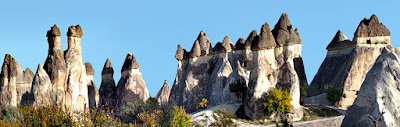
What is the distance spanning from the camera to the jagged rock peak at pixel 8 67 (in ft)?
162

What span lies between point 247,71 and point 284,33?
5.27m

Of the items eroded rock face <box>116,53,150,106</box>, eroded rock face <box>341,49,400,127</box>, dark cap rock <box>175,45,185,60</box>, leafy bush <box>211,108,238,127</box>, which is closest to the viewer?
eroded rock face <box>341,49,400,127</box>

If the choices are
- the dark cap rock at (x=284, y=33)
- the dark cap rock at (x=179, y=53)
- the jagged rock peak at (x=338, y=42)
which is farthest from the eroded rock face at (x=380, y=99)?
the dark cap rock at (x=179, y=53)

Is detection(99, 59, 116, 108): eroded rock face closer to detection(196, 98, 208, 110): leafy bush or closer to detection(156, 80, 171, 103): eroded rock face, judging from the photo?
detection(156, 80, 171, 103): eroded rock face

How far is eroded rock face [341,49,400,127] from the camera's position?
3322 cm

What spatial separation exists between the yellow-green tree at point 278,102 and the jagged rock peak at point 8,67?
20.4 m

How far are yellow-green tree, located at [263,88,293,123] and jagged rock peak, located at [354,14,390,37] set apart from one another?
60.6 ft

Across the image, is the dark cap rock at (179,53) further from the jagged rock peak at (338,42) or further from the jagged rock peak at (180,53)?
the jagged rock peak at (338,42)

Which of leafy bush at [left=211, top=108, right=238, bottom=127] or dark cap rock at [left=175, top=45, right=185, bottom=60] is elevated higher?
dark cap rock at [left=175, top=45, right=185, bottom=60]

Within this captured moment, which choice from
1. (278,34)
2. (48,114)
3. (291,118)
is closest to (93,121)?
(48,114)

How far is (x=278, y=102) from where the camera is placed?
46188 mm

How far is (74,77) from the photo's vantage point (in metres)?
40.5

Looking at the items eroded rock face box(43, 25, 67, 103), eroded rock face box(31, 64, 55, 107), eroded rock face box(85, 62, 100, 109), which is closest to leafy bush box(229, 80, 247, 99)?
eroded rock face box(85, 62, 100, 109)

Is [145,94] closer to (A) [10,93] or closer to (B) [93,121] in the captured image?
(A) [10,93]
